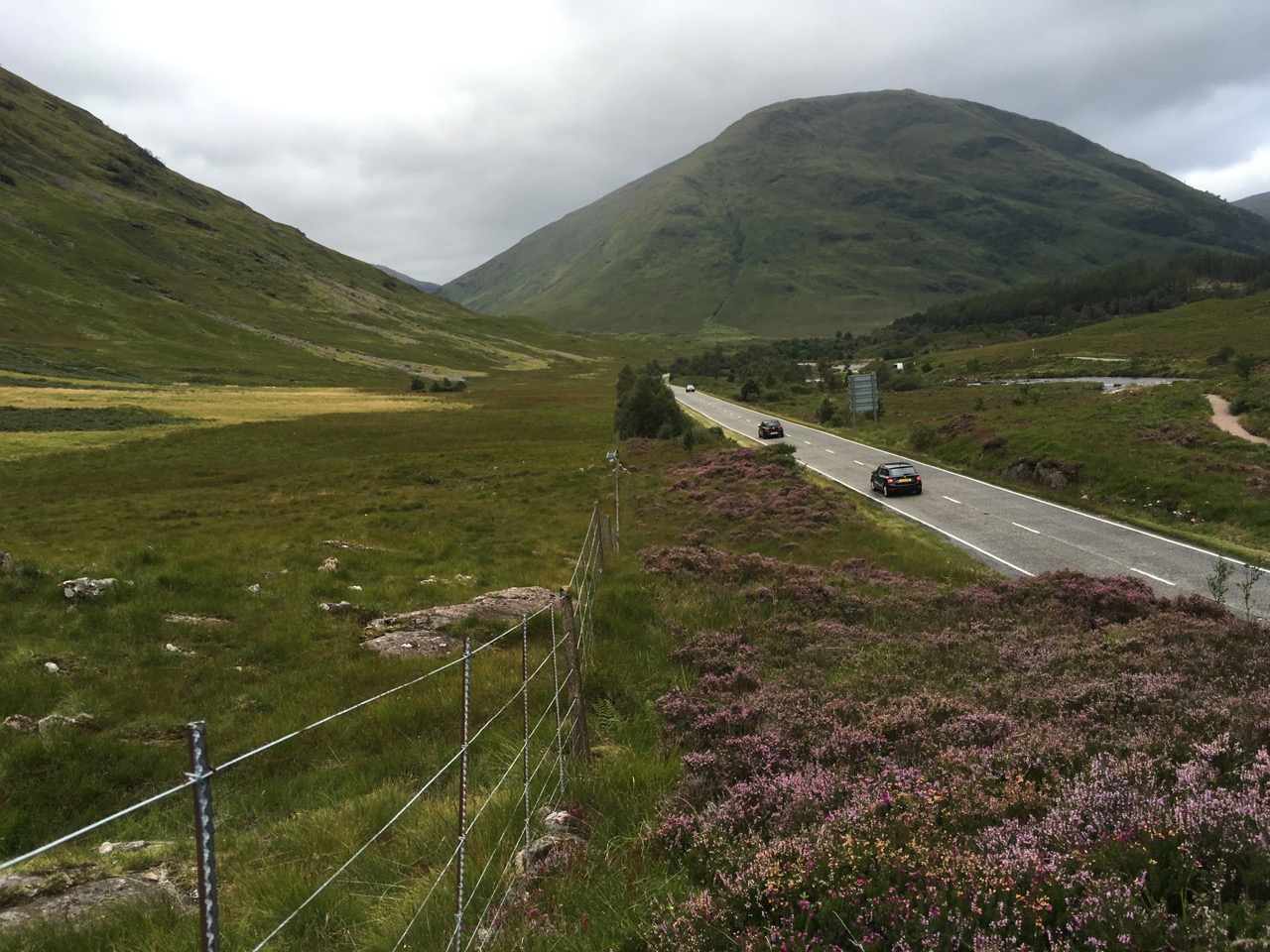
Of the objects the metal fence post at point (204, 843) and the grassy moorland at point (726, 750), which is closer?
the metal fence post at point (204, 843)

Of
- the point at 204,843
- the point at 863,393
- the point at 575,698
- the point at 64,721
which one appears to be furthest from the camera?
the point at 863,393

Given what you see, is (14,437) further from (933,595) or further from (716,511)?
(933,595)

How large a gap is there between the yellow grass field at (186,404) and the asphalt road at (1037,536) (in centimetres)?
5996

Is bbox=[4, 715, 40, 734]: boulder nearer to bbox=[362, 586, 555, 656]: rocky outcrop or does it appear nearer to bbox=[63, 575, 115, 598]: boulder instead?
bbox=[362, 586, 555, 656]: rocky outcrop

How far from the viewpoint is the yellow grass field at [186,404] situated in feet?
180

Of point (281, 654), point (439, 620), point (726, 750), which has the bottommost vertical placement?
point (281, 654)

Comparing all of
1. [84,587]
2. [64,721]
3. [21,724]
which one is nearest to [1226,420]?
[64,721]

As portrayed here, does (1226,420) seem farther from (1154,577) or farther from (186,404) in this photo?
(186,404)

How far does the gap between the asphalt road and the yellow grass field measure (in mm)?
59956

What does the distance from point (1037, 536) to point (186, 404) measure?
316 ft

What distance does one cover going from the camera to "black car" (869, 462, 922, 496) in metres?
34.8

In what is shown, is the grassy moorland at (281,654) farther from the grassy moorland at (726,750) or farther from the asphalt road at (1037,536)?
the asphalt road at (1037,536)

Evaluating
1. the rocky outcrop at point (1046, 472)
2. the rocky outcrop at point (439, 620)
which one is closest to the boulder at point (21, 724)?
the rocky outcrop at point (439, 620)

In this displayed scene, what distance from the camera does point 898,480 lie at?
34.8 meters
